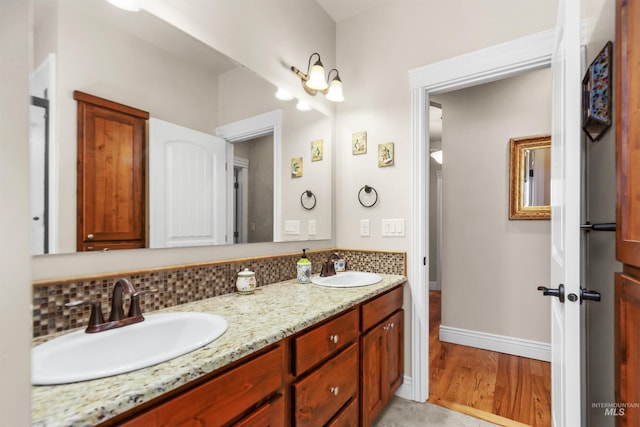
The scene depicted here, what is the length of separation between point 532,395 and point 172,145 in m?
2.66

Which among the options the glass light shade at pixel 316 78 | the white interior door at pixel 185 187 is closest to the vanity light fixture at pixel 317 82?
the glass light shade at pixel 316 78

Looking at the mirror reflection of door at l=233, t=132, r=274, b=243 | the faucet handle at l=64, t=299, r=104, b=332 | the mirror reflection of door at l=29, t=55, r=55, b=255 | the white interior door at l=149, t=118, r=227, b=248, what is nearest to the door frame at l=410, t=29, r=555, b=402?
the mirror reflection of door at l=233, t=132, r=274, b=243

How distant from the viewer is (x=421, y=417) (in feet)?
6.15

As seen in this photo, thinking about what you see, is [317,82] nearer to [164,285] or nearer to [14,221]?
[164,285]

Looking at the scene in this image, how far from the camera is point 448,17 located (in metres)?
2.01

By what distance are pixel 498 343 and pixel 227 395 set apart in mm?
2754

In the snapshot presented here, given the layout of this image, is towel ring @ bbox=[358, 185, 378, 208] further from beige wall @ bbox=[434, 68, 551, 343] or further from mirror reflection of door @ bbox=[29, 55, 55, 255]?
mirror reflection of door @ bbox=[29, 55, 55, 255]

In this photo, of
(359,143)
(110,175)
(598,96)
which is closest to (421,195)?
(359,143)

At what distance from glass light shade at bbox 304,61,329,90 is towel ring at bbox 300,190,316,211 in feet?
2.29

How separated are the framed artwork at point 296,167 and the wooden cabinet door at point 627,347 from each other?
5.31 ft

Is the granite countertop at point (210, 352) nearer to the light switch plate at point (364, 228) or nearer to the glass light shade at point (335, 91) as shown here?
the light switch plate at point (364, 228)

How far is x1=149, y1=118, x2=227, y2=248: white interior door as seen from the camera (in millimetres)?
1279

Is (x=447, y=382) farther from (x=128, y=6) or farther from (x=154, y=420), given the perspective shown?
(x=128, y=6)

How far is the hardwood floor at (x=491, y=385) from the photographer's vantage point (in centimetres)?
190
